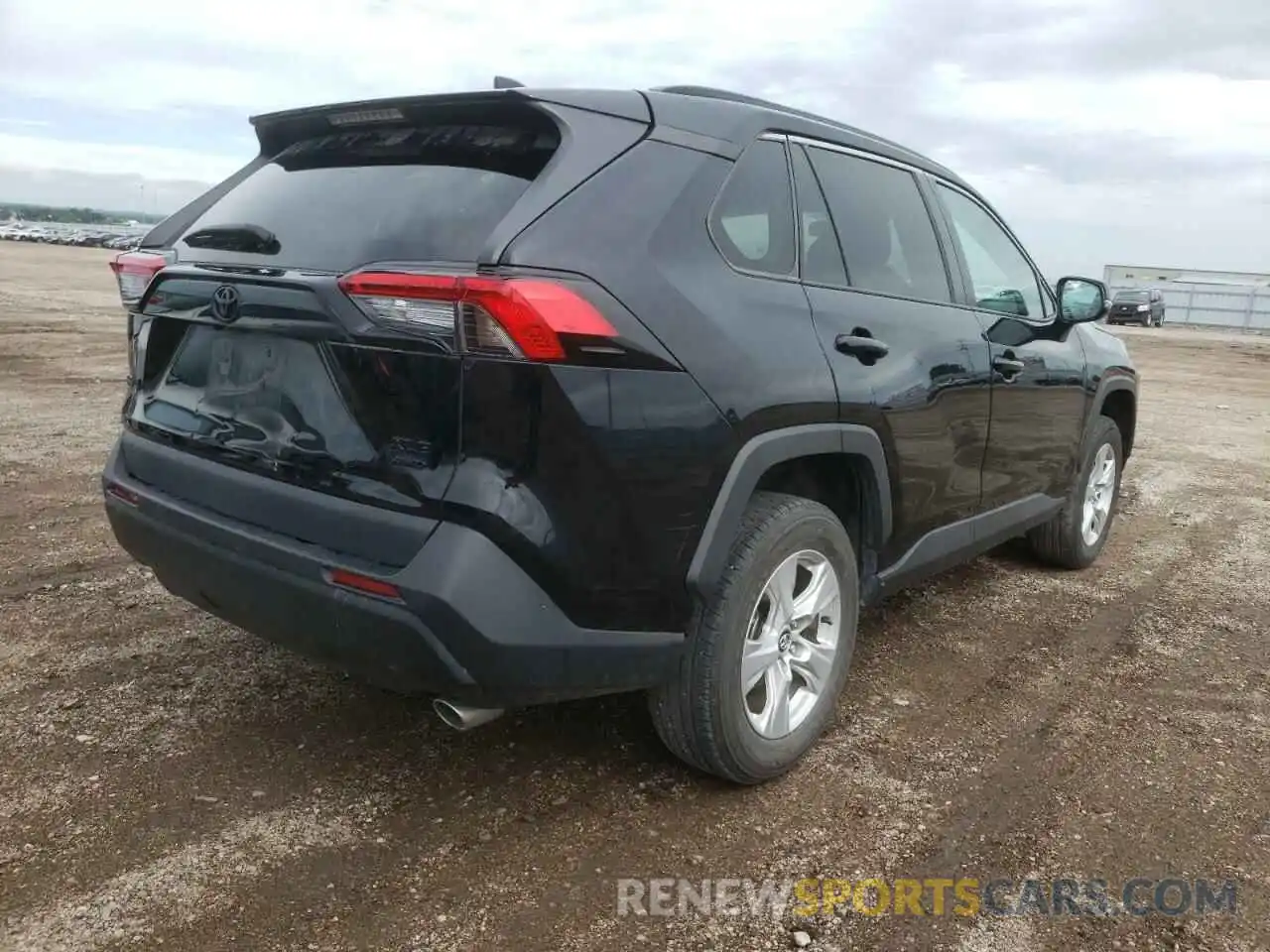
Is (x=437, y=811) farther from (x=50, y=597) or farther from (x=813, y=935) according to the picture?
(x=50, y=597)

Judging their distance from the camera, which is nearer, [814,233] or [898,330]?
[814,233]

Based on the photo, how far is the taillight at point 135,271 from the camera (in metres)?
2.88

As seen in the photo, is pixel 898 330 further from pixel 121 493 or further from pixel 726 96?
pixel 121 493

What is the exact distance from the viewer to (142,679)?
11.2ft

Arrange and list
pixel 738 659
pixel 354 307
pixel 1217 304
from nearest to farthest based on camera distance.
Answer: pixel 354 307, pixel 738 659, pixel 1217 304

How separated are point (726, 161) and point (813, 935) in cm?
196

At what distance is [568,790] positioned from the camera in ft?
9.34

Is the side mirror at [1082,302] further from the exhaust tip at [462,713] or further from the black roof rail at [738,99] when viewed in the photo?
the exhaust tip at [462,713]

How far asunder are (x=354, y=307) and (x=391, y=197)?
1.29 ft

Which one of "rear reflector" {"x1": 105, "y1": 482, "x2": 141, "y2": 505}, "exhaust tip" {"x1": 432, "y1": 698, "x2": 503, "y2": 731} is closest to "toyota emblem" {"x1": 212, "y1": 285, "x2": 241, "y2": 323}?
"rear reflector" {"x1": 105, "y1": 482, "x2": 141, "y2": 505}

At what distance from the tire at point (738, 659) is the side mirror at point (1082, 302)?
210 centimetres

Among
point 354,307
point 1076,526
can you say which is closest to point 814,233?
point 354,307

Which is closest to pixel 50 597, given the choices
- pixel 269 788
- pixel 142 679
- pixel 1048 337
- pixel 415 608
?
pixel 142 679

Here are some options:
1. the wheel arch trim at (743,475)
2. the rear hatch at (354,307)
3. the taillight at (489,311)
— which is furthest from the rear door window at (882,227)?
the taillight at (489,311)
